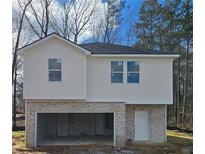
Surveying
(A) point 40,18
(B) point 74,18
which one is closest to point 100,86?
(B) point 74,18

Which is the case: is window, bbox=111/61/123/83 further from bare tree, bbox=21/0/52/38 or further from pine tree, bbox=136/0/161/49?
bare tree, bbox=21/0/52/38

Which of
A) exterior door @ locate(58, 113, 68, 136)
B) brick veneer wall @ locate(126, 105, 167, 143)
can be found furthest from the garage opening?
brick veneer wall @ locate(126, 105, 167, 143)

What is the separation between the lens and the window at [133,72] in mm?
9656

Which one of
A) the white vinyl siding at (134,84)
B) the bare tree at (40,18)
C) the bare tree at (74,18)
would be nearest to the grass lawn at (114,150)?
the white vinyl siding at (134,84)

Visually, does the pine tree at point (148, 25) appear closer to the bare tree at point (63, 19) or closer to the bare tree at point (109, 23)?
the bare tree at point (109, 23)

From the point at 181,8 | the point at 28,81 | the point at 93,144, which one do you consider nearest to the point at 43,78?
the point at 28,81

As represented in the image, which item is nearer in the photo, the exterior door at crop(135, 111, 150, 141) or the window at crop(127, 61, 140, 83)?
the window at crop(127, 61, 140, 83)

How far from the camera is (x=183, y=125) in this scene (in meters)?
13.0

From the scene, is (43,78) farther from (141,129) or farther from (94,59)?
(141,129)

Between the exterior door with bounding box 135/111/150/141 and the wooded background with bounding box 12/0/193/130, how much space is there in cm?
364

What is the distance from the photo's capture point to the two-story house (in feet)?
30.2

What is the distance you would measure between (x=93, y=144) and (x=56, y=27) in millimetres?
7288
